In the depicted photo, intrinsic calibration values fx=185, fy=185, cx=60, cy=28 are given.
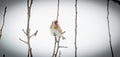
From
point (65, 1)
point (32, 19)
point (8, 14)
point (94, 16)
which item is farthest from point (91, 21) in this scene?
point (8, 14)

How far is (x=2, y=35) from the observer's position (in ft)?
2.45

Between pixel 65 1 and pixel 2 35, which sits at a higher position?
pixel 65 1

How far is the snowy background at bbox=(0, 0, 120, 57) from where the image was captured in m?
0.71

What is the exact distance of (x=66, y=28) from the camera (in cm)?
71

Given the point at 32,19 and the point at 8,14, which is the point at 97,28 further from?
the point at 8,14

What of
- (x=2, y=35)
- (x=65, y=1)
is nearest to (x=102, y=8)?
(x=65, y=1)

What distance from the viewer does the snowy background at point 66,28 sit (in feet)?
2.33

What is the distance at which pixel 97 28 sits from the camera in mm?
737

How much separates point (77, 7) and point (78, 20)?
0.05 m

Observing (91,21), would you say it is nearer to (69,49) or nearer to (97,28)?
(97,28)

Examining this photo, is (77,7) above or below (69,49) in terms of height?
above

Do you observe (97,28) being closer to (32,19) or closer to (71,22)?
(71,22)

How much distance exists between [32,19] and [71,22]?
16cm

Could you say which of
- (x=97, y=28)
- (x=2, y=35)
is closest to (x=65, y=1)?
(x=97, y=28)
